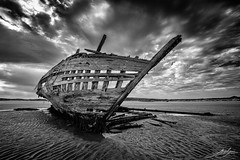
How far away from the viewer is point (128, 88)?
5.18 m

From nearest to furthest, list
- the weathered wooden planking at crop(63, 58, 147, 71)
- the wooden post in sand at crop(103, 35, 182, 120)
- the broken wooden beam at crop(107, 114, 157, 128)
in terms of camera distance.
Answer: the wooden post in sand at crop(103, 35, 182, 120)
the weathered wooden planking at crop(63, 58, 147, 71)
the broken wooden beam at crop(107, 114, 157, 128)

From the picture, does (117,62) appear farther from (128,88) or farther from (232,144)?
(232,144)

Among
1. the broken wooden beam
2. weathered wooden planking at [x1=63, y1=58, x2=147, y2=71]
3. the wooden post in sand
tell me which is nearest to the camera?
the wooden post in sand

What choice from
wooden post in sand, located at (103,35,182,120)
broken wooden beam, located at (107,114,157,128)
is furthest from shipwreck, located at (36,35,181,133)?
broken wooden beam, located at (107,114,157,128)

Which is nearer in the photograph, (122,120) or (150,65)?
(150,65)

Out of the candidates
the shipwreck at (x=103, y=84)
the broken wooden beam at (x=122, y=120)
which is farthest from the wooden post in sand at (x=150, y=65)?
the broken wooden beam at (x=122, y=120)

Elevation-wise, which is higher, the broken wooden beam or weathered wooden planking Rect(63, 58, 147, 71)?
weathered wooden planking Rect(63, 58, 147, 71)

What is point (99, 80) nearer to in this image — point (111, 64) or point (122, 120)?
point (111, 64)

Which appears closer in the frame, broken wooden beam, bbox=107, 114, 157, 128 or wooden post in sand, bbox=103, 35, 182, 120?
wooden post in sand, bbox=103, 35, 182, 120

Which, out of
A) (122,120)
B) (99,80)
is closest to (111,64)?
(99,80)

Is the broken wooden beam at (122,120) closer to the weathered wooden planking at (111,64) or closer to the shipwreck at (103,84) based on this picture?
the shipwreck at (103,84)

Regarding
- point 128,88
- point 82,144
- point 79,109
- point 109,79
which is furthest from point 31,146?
point 128,88

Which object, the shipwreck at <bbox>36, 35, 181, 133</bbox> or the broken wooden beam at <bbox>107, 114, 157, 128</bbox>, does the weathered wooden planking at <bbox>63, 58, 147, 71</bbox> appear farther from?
the broken wooden beam at <bbox>107, 114, 157, 128</bbox>

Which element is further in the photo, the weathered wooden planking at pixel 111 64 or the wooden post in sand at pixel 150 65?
the weathered wooden planking at pixel 111 64
